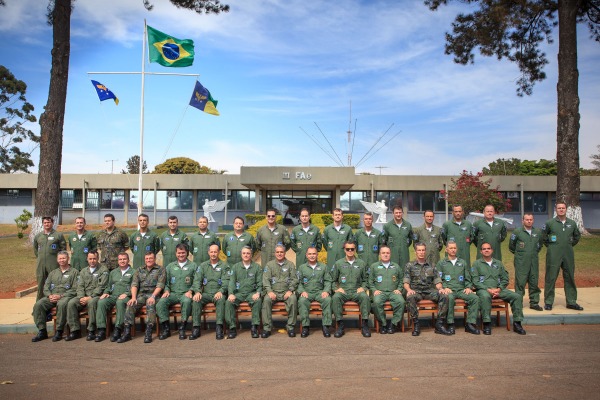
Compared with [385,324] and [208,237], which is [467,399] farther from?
[208,237]

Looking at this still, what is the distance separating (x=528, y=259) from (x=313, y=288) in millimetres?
3950

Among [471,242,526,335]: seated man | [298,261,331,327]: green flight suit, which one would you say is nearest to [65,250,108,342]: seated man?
[298,261,331,327]: green flight suit

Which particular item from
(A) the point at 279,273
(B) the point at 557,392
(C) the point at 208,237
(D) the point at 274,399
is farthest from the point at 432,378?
(C) the point at 208,237

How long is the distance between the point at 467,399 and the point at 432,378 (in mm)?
604

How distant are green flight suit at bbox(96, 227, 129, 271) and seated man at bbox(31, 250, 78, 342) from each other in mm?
790

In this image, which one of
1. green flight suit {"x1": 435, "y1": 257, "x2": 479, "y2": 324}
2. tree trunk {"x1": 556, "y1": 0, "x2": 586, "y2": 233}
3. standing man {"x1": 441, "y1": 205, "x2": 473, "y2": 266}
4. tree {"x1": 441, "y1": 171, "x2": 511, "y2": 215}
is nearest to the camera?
green flight suit {"x1": 435, "y1": 257, "x2": 479, "y2": 324}

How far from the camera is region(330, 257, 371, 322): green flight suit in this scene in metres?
7.20

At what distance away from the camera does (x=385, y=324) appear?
283 inches

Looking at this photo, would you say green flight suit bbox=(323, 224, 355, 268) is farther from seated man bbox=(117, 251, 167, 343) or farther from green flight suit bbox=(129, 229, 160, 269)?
green flight suit bbox=(129, 229, 160, 269)

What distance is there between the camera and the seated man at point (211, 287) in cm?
710

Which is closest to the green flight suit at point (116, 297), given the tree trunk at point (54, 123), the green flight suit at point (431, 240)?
the green flight suit at point (431, 240)

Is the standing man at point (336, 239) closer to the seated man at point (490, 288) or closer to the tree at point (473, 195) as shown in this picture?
the seated man at point (490, 288)

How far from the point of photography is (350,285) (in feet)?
24.9

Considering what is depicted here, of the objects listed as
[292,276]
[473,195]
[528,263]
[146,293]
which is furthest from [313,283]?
[473,195]
